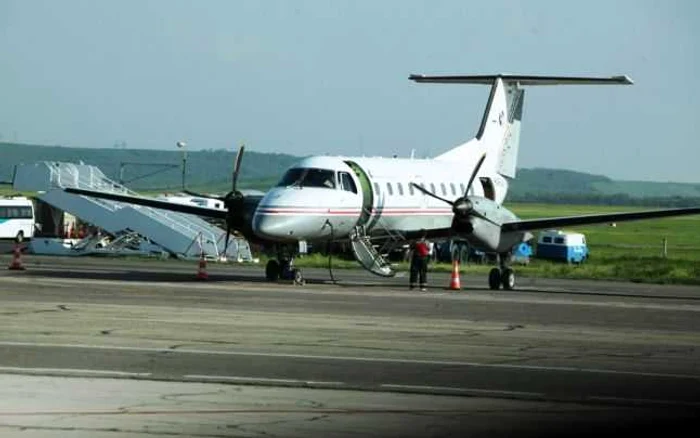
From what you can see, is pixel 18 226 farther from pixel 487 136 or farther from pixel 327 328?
pixel 327 328

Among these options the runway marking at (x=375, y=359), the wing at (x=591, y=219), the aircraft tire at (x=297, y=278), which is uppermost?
the wing at (x=591, y=219)

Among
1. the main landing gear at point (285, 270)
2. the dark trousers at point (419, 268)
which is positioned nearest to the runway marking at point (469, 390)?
the dark trousers at point (419, 268)

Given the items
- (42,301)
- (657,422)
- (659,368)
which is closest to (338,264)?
(42,301)

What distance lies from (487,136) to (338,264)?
11778 millimetres

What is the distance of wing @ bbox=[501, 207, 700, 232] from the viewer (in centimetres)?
3544

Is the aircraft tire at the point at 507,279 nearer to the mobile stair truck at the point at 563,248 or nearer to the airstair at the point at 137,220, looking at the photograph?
the airstair at the point at 137,220

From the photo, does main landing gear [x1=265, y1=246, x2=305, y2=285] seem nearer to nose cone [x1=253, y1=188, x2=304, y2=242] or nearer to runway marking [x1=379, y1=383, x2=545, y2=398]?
nose cone [x1=253, y1=188, x2=304, y2=242]

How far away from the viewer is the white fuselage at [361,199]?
34656mm

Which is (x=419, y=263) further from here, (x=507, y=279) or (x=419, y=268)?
(x=507, y=279)

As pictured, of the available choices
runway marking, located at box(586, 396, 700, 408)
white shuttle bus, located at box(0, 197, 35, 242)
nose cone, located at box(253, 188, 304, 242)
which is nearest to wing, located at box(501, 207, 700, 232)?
nose cone, located at box(253, 188, 304, 242)

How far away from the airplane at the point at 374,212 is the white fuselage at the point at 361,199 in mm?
24

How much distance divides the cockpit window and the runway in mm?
3084

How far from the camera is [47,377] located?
1620 cm

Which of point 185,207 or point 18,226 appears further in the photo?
point 18,226
